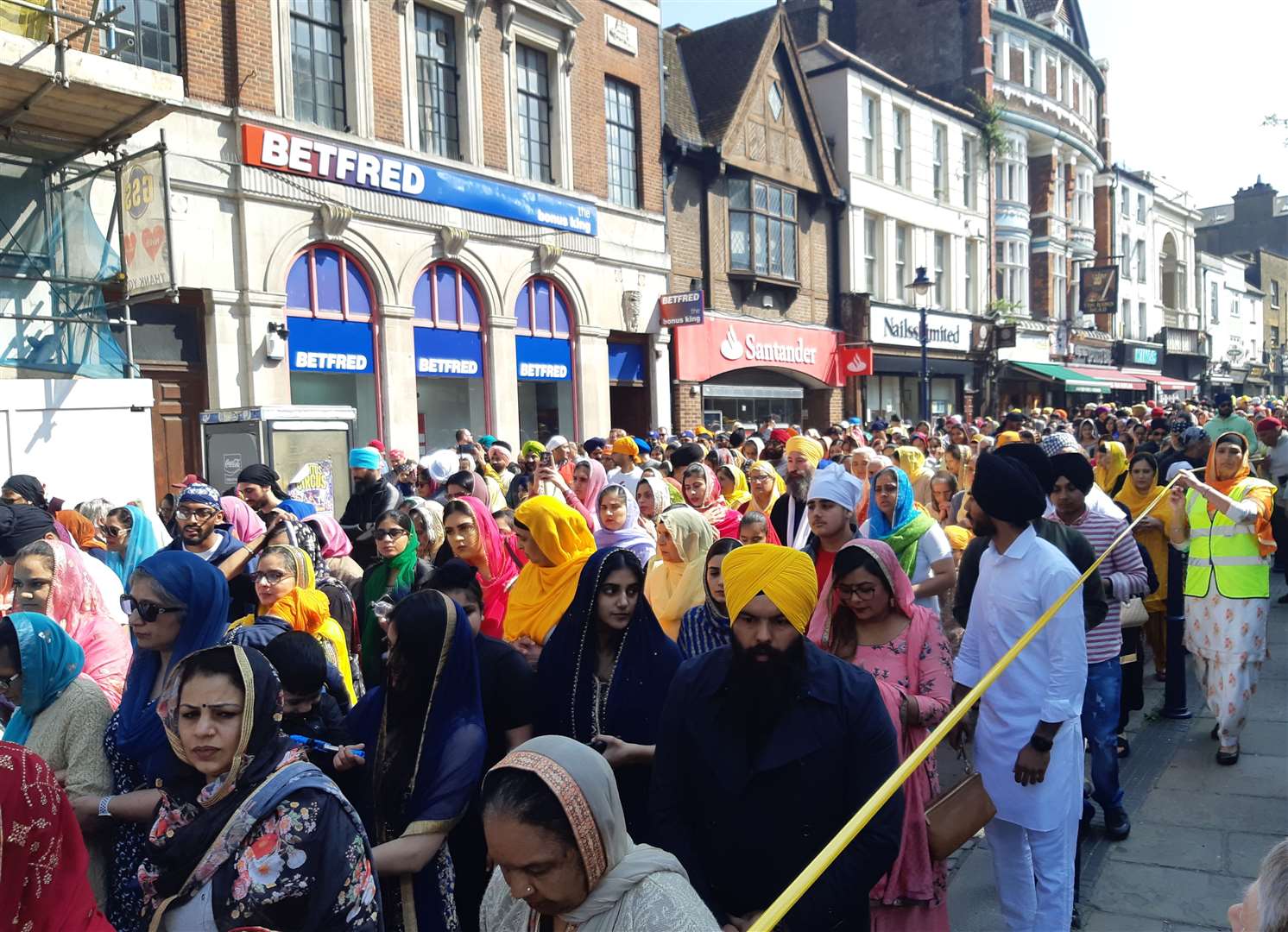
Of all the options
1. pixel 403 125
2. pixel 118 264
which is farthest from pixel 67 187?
pixel 403 125

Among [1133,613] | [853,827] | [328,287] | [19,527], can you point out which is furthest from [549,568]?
[328,287]

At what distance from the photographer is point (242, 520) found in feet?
20.8

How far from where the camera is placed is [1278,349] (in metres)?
60.6

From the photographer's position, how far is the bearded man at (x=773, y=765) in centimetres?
241

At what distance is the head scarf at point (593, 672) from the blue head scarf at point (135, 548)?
3.77 metres

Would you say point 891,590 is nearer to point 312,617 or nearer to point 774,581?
point 774,581

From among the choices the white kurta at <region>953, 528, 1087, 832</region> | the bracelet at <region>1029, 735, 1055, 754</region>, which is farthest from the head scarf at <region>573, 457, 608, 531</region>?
the bracelet at <region>1029, 735, 1055, 754</region>

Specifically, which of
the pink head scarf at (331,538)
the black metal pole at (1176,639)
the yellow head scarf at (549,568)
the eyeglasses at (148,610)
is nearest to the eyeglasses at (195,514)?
the pink head scarf at (331,538)

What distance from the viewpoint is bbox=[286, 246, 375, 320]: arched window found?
13562mm

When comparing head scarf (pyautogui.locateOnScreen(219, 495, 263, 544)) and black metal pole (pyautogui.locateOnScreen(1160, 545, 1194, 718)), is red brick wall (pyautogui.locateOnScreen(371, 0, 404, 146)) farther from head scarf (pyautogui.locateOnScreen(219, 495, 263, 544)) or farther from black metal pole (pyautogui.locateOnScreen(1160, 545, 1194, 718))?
black metal pole (pyautogui.locateOnScreen(1160, 545, 1194, 718))

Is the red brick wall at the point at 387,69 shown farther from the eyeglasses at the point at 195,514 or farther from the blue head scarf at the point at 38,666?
the blue head scarf at the point at 38,666

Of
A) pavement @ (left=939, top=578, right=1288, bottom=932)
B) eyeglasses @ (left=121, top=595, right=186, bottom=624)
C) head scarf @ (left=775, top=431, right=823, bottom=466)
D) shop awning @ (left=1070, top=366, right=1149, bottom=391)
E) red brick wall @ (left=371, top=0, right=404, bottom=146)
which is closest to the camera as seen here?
eyeglasses @ (left=121, top=595, right=186, bottom=624)

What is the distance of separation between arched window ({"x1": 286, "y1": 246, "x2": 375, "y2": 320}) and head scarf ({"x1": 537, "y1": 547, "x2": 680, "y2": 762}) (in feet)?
37.7

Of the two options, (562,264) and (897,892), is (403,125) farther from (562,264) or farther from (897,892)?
(897,892)
